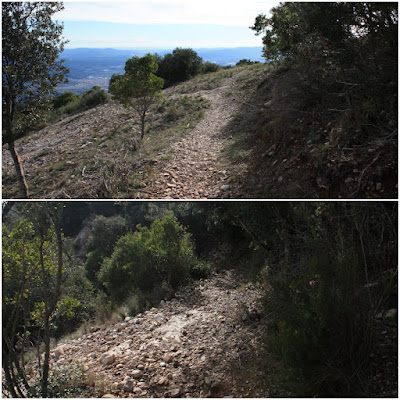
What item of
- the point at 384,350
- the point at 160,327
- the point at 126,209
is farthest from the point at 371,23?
the point at 126,209

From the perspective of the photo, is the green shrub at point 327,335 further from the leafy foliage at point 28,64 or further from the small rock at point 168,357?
the leafy foliage at point 28,64

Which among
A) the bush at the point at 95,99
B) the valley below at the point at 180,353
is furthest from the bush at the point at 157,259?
the bush at the point at 95,99

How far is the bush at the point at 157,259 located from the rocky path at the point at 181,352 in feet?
5.51

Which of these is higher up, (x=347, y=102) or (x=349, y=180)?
(x=347, y=102)

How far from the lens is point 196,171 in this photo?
7.87 metres

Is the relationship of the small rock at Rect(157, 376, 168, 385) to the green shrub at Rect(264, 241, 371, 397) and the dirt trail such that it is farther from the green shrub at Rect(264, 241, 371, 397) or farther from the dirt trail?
the dirt trail

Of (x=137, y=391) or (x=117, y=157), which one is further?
(x=117, y=157)

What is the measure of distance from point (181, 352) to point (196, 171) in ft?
13.7

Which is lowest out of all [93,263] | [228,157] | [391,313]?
[93,263]

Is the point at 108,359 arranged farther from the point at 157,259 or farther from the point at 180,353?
the point at 157,259

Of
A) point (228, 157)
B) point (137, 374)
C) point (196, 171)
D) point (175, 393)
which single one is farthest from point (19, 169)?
point (175, 393)

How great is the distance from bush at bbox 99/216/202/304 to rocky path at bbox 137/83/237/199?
5.77 feet

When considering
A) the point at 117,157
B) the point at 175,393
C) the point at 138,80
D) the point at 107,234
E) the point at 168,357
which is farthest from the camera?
the point at 107,234

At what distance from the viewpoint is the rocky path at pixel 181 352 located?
4055 millimetres
